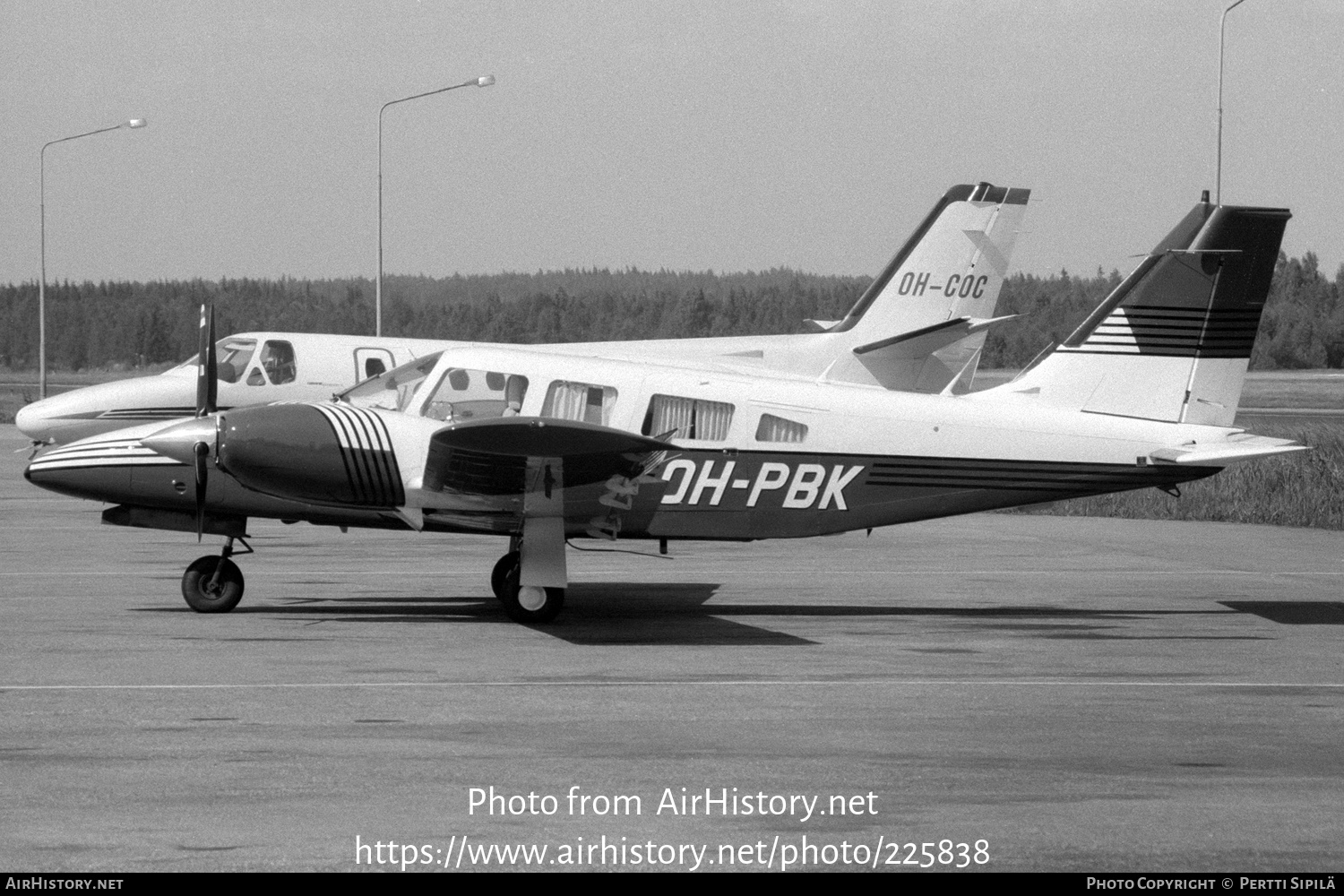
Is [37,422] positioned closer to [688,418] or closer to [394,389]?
[394,389]

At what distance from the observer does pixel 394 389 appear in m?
13.1

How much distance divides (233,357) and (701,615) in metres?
8.76

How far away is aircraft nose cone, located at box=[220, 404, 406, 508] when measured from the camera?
12344mm

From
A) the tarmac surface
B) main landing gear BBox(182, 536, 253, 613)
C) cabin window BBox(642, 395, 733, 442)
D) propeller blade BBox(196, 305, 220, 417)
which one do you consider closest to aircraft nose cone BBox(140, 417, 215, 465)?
main landing gear BBox(182, 536, 253, 613)

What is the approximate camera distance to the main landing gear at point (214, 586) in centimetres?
1317

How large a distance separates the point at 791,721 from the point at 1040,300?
103382 millimetres

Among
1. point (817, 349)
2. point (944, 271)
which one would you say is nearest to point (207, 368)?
point (817, 349)

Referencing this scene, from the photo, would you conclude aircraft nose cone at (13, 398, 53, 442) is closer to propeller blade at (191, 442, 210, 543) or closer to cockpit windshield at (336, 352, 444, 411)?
propeller blade at (191, 442, 210, 543)

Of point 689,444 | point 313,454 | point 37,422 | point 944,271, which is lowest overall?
point 37,422

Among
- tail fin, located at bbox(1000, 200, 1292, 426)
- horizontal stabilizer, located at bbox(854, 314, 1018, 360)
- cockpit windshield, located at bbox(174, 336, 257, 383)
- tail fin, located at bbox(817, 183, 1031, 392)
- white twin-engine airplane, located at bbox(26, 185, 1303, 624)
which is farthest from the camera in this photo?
tail fin, located at bbox(817, 183, 1031, 392)

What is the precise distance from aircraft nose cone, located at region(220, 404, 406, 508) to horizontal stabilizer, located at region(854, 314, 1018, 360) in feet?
38.9

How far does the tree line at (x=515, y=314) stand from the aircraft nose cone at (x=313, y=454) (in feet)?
161

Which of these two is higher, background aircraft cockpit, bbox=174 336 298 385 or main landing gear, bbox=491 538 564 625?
background aircraft cockpit, bbox=174 336 298 385
